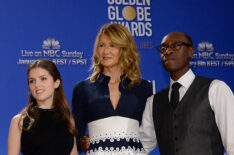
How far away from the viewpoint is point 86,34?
16.7 ft

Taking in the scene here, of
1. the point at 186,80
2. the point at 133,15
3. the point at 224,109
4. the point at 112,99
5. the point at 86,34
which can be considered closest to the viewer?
the point at 224,109

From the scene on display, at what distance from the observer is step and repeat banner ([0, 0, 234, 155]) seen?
15.7 feet

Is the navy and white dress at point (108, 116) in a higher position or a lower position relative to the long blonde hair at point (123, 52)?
lower

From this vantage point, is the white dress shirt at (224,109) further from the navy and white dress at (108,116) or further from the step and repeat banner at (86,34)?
the step and repeat banner at (86,34)

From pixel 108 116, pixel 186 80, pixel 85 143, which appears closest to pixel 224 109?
pixel 186 80

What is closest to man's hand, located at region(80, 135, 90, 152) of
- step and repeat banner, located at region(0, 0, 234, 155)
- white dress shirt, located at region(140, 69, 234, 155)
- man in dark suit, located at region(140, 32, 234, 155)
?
man in dark suit, located at region(140, 32, 234, 155)

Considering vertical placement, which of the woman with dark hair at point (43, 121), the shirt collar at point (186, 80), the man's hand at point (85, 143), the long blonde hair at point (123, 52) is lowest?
the man's hand at point (85, 143)

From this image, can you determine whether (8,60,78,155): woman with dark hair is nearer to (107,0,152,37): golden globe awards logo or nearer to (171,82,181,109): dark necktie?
(171,82,181,109): dark necktie

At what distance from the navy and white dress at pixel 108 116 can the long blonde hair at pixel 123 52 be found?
53 mm

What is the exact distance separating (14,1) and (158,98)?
103 inches

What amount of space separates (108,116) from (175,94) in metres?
0.48

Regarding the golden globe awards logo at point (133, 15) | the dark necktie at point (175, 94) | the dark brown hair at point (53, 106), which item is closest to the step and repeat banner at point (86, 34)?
the golden globe awards logo at point (133, 15)

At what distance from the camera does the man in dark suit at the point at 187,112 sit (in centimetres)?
262

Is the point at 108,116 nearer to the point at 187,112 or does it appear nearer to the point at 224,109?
the point at 187,112
